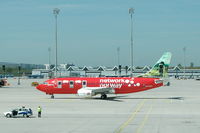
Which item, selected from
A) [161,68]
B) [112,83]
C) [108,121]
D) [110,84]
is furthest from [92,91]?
[108,121]

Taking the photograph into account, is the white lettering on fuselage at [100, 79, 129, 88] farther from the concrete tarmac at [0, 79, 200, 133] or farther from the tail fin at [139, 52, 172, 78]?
the concrete tarmac at [0, 79, 200, 133]

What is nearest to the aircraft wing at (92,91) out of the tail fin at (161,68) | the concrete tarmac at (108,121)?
the tail fin at (161,68)

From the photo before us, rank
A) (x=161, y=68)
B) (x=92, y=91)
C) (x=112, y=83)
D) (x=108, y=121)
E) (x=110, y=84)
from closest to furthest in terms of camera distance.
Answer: (x=108, y=121)
(x=92, y=91)
(x=112, y=83)
(x=110, y=84)
(x=161, y=68)

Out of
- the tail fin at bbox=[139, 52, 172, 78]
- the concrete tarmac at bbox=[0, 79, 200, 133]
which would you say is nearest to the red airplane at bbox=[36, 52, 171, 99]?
the tail fin at bbox=[139, 52, 172, 78]

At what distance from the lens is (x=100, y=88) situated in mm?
65125

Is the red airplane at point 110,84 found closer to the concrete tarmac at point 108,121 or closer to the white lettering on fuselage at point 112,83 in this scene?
the white lettering on fuselage at point 112,83

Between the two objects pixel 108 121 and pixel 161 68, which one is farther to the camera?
pixel 161 68

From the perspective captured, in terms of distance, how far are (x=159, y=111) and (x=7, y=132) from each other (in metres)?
21.6

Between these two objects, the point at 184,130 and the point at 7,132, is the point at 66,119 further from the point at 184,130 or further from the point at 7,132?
the point at 184,130

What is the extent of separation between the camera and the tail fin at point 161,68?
224 feet

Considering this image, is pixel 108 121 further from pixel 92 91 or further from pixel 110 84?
pixel 110 84

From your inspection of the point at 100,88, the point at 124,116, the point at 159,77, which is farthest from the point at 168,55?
the point at 124,116

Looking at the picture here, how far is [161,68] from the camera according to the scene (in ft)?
225

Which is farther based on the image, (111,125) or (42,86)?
(42,86)
